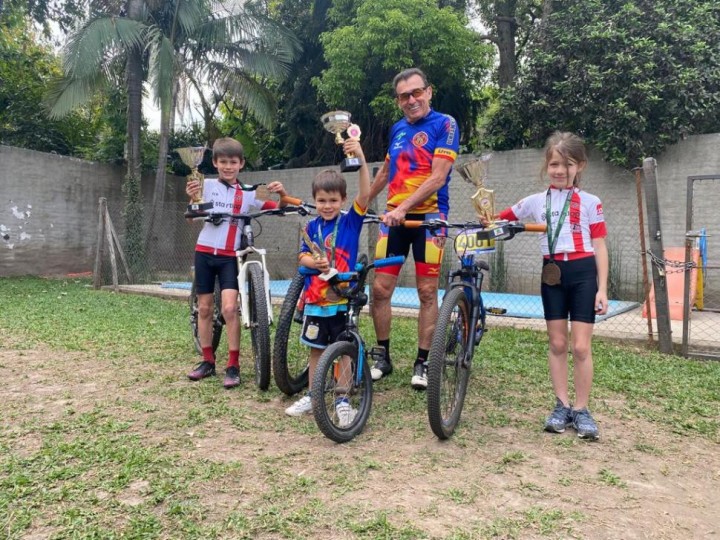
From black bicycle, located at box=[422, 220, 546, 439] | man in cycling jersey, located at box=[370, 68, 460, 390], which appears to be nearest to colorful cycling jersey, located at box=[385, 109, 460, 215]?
man in cycling jersey, located at box=[370, 68, 460, 390]

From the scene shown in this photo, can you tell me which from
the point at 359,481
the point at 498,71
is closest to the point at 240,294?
the point at 359,481

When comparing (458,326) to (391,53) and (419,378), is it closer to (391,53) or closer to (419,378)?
(419,378)

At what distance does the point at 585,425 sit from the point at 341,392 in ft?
4.12

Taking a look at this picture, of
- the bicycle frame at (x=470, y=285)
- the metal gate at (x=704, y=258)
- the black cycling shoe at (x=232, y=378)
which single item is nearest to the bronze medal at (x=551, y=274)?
the bicycle frame at (x=470, y=285)

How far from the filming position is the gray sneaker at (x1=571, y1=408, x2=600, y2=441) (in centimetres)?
276

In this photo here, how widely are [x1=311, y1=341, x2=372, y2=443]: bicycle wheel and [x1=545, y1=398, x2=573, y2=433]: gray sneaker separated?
949 millimetres

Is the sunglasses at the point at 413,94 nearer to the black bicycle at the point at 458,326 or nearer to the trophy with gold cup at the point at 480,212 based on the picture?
the trophy with gold cup at the point at 480,212

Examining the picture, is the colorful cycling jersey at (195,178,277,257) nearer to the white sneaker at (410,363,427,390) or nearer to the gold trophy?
the gold trophy

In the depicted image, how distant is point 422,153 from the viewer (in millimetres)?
3514

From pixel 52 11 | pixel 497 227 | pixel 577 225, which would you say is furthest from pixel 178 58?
pixel 577 225

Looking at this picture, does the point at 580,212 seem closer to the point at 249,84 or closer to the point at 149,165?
the point at 249,84

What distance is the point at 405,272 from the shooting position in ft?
33.0

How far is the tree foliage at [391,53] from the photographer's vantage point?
10.4 m

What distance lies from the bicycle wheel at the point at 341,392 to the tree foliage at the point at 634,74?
7.11 m
